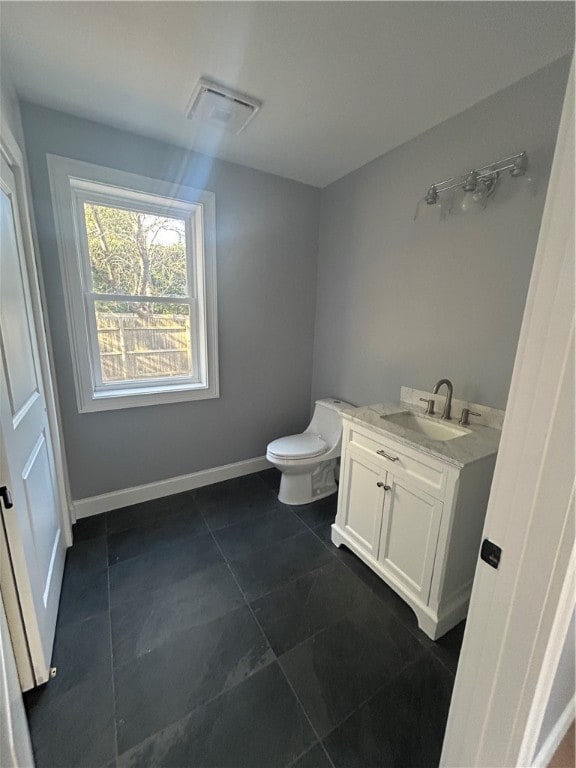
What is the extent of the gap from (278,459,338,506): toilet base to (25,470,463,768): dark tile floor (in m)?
0.34

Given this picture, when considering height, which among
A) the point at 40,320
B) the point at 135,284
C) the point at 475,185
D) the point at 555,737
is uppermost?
the point at 475,185

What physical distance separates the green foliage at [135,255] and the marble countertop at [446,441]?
1.54m

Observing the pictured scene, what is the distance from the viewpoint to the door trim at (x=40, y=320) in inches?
54.9

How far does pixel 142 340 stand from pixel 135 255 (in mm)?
561

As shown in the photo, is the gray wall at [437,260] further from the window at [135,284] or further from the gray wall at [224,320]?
the window at [135,284]

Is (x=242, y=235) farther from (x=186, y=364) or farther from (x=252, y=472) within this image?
(x=252, y=472)

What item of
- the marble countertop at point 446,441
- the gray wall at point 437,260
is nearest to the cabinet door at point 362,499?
the marble countertop at point 446,441

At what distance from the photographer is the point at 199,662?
1293 millimetres

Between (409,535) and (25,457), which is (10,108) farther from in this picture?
(409,535)

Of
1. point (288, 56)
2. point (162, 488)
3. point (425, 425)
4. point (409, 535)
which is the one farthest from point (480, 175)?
point (162, 488)

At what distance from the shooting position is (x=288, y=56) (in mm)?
1300

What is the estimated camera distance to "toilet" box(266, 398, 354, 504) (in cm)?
218

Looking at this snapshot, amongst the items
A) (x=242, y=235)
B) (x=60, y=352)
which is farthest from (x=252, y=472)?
(x=242, y=235)

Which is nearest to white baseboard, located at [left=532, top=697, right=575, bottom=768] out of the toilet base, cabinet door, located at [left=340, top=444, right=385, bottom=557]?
cabinet door, located at [left=340, top=444, right=385, bottom=557]
